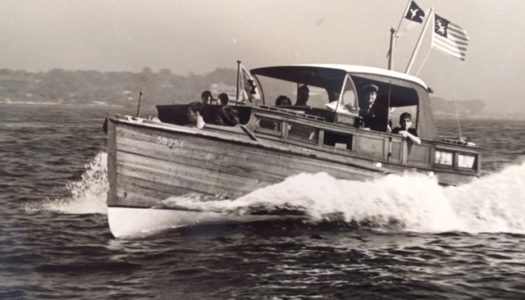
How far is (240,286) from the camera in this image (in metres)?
8.99

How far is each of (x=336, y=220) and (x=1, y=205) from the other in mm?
8566

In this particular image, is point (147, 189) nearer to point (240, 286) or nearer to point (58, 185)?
point (240, 286)

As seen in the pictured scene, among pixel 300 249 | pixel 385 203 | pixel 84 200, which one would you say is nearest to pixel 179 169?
pixel 300 249

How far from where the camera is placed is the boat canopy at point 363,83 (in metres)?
13.8

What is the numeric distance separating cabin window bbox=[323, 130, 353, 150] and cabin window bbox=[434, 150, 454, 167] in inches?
114

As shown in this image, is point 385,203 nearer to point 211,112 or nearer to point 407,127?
point 407,127

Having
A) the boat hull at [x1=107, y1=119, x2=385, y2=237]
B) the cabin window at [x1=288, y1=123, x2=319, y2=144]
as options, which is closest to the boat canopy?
the cabin window at [x1=288, y1=123, x2=319, y2=144]

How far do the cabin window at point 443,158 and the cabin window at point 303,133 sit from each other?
3.89 metres

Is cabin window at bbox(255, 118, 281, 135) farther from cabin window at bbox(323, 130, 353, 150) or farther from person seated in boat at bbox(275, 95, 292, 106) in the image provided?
person seated in boat at bbox(275, 95, 292, 106)

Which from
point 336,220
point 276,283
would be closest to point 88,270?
point 276,283

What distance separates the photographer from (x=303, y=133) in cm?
1295

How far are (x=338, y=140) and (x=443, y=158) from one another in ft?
11.1

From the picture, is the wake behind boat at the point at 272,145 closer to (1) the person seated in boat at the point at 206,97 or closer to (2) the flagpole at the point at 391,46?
(1) the person seated in boat at the point at 206,97

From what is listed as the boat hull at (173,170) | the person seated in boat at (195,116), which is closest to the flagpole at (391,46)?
the boat hull at (173,170)
